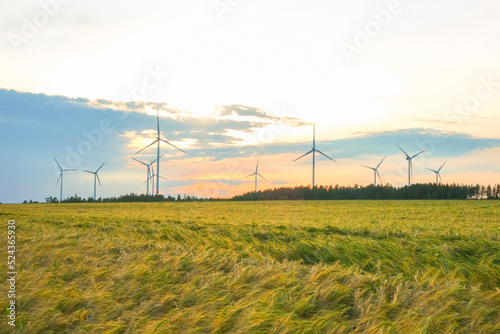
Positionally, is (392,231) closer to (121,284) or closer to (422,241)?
(422,241)

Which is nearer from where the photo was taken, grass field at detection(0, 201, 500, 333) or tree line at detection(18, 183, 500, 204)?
grass field at detection(0, 201, 500, 333)

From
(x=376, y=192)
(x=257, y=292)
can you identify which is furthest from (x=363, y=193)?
(x=257, y=292)

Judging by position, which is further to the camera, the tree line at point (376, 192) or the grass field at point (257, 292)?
the tree line at point (376, 192)

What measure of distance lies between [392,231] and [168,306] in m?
10.8

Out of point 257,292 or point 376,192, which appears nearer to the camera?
point 257,292

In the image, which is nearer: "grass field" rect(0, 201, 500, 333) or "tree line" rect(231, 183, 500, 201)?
"grass field" rect(0, 201, 500, 333)

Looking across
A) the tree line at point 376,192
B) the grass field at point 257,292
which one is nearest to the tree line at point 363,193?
the tree line at point 376,192

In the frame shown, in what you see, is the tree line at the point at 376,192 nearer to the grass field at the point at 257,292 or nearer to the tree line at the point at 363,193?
the tree line at the point at 363,193

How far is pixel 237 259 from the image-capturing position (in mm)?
9734

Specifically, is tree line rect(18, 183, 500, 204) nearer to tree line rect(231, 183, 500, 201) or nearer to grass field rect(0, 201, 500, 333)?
tree line rect(231, 183, 500, 201)

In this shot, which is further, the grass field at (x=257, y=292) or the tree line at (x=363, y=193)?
the tree line at (x=363, y=193)

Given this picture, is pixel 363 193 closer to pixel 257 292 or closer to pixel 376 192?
pixel 376 192

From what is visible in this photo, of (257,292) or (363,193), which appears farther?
(363,193)

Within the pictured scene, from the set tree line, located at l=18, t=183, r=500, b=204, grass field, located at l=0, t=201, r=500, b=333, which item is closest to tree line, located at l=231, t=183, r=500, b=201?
tree line, located at l=18, t=183, r=500, b=204
